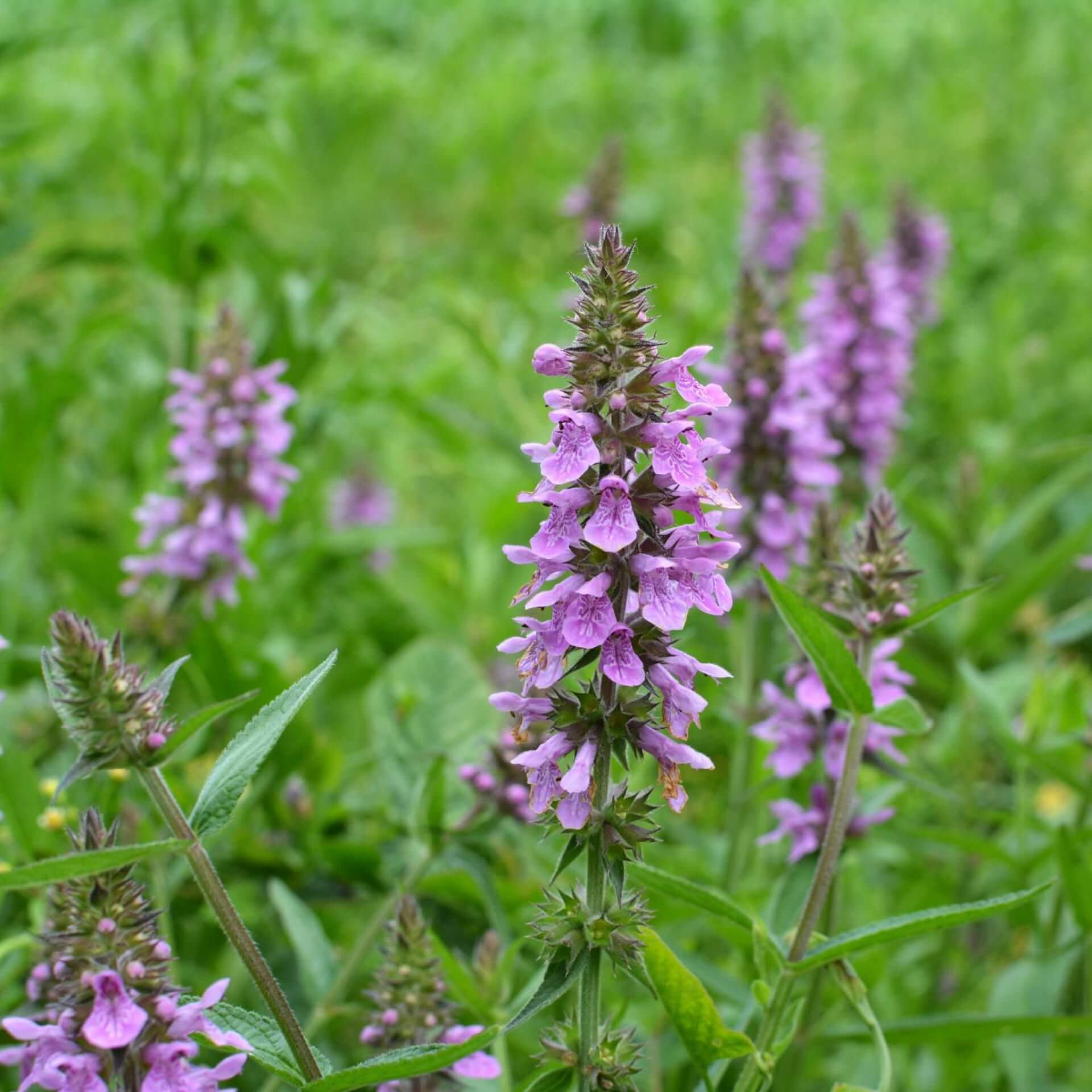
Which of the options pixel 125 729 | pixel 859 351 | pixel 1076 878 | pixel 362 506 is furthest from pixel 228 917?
pixel 362 506

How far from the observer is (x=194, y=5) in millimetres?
4004

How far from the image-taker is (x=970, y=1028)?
6.73 ft

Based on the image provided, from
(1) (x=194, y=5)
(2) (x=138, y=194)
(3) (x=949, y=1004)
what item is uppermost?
(1) (x=194, y=5)

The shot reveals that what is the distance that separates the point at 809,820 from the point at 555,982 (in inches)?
34.8

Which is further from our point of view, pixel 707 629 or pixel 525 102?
pixel 525 102

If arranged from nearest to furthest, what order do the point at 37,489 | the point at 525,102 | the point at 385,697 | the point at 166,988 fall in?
the point at 166,988, the point at 385,697, the point at 37,489, the point at 525,102

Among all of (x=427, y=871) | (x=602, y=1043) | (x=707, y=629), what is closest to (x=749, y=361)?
(x=707, y=629)

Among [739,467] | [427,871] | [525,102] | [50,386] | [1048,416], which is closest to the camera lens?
[427,871]

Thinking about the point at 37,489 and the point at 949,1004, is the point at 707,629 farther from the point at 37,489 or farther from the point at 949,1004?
the point at 37,489

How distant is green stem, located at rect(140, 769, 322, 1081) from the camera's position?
1.40 meters

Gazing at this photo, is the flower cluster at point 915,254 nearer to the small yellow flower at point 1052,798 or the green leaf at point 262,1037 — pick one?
the small yellow flower at point 1052,798

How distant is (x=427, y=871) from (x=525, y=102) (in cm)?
852

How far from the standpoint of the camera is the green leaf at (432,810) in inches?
87.4

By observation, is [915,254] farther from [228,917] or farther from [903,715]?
[228,917]
